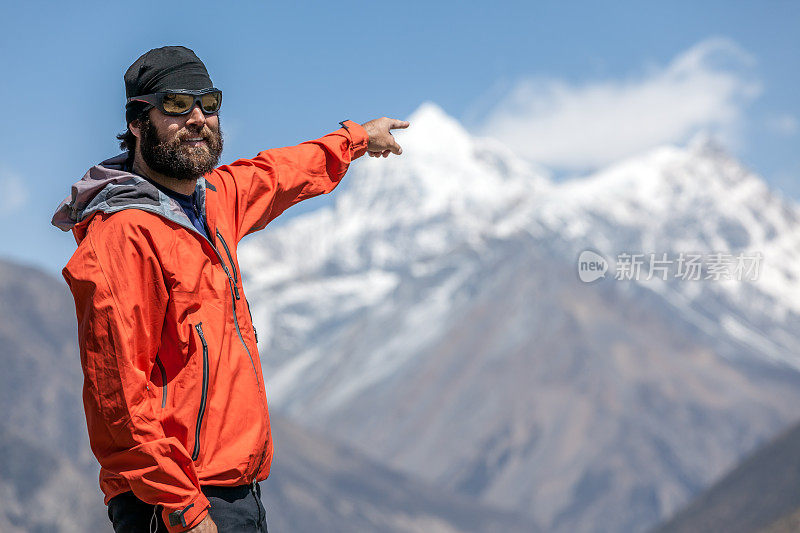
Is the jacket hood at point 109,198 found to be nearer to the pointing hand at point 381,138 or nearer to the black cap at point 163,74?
the black cap at point 163,74

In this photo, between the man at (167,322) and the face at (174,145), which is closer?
the man at (167,322)

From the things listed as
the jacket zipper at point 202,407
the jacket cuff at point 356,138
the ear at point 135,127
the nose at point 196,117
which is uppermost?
the jacket cuff at point 356,138

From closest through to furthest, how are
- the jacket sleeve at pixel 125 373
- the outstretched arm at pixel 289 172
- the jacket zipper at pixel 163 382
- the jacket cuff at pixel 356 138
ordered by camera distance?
the jacket sleeve at pixel 125 373 → the jacket zipper at pixel 163 382 → the outstretched arm at pixel 289 172 → the jacket cuff at pixel 356 138

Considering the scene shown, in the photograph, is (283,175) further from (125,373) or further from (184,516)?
(184,516)

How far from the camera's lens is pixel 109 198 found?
3.67m

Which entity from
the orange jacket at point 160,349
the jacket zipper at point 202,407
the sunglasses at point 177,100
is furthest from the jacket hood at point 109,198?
the jacket zipper at point 202,407

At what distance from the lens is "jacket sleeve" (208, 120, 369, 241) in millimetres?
4410

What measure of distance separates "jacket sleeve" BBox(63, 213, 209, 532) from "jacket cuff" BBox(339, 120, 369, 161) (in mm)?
1700

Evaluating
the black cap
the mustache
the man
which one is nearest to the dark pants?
the man

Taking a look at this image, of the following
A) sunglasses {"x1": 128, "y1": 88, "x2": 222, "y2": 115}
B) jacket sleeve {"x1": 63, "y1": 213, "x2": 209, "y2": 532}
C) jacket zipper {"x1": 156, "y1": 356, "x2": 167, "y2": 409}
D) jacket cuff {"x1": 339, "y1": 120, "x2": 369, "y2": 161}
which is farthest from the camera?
jacket cuff {"x1": 339, "y1": 120, "x2": 369, "y2": 161}

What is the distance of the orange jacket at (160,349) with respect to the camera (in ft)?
11.2

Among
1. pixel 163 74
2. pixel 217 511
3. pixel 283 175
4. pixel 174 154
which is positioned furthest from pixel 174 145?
pixel 217 511

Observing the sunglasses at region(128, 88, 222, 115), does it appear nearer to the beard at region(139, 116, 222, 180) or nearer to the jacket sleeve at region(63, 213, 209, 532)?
the beard at region(139, 116, 222, 180)

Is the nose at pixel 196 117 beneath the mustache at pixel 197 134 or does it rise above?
above
